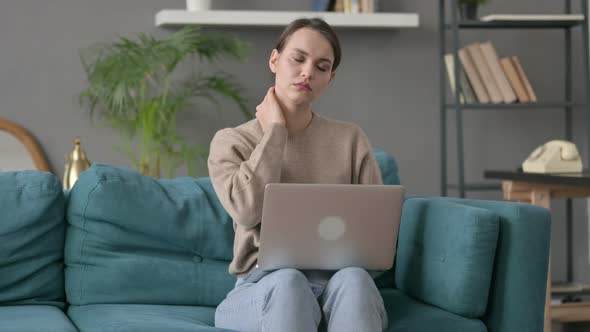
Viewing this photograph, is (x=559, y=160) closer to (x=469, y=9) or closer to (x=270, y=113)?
(x=469, y=9)

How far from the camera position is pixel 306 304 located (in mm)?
1911

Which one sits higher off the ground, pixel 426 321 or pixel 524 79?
pixel 524 79

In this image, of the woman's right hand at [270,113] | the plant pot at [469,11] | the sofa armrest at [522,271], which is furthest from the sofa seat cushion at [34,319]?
the plant pot at [469,11]

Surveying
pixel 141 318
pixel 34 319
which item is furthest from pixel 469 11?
pixel 34 319

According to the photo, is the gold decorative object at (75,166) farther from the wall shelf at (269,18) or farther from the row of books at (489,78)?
the row of books at (489,78)

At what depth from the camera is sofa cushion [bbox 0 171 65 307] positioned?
238cm

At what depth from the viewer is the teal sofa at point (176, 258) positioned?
7.17ft

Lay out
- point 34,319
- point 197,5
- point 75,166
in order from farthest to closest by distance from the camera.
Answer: point 197,5, point 75,166, point 34,319

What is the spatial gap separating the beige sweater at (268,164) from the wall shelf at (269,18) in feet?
5.80

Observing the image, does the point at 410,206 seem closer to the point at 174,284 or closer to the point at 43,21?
the point at 174,284

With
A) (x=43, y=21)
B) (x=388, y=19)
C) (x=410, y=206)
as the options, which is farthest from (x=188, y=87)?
(x=410, y=206)

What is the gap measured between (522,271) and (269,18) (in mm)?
2228

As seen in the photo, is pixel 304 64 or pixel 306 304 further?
pixel 304 64

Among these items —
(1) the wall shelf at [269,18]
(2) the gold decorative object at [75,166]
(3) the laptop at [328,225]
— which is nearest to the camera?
(3) the laptop at [328,225]
